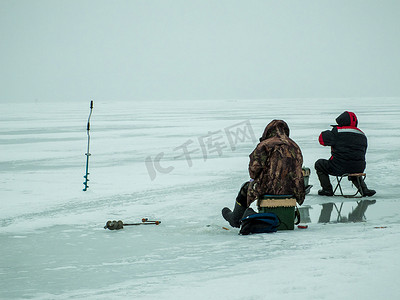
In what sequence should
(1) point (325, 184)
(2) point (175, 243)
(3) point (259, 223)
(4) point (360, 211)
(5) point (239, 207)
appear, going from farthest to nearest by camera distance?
(1) point (325, 184) < (4) point (360, 211) < (5) point (239, 207) < (3) point (259, 223) < (2) point (175, 243)

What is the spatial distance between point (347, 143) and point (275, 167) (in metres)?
2.98

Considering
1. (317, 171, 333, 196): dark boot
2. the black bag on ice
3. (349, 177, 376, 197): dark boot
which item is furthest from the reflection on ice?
the black bag on ice

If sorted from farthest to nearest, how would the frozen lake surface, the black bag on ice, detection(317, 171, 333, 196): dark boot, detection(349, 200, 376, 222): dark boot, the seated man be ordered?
detection(317, 171, 333, 196): dark boot → detection(349, 200, 376, 222): dark boot → the black bag on ice → the seated man → the frozen lake surface

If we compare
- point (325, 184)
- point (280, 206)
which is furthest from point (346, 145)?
point (280, 206)

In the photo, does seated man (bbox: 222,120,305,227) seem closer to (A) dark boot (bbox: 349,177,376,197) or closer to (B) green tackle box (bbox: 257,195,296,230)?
(B) green tackle box (bbox: 257,195,296,230)

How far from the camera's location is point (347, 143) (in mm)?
8367

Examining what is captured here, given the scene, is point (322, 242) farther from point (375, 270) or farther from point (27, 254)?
point (27, 254)

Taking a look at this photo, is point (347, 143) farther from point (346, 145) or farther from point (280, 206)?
point (280, 206)

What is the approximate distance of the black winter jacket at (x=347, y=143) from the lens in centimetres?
834

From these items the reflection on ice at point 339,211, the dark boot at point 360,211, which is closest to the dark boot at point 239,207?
the reflection on ice at point 339,211

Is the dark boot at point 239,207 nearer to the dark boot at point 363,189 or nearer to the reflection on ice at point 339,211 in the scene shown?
the reflection on ice at point 339,211

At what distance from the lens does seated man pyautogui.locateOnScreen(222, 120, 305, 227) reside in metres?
5.82

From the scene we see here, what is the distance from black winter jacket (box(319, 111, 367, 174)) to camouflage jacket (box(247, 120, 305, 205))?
2.68 m

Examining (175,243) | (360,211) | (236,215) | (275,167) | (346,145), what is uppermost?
(346,145)
